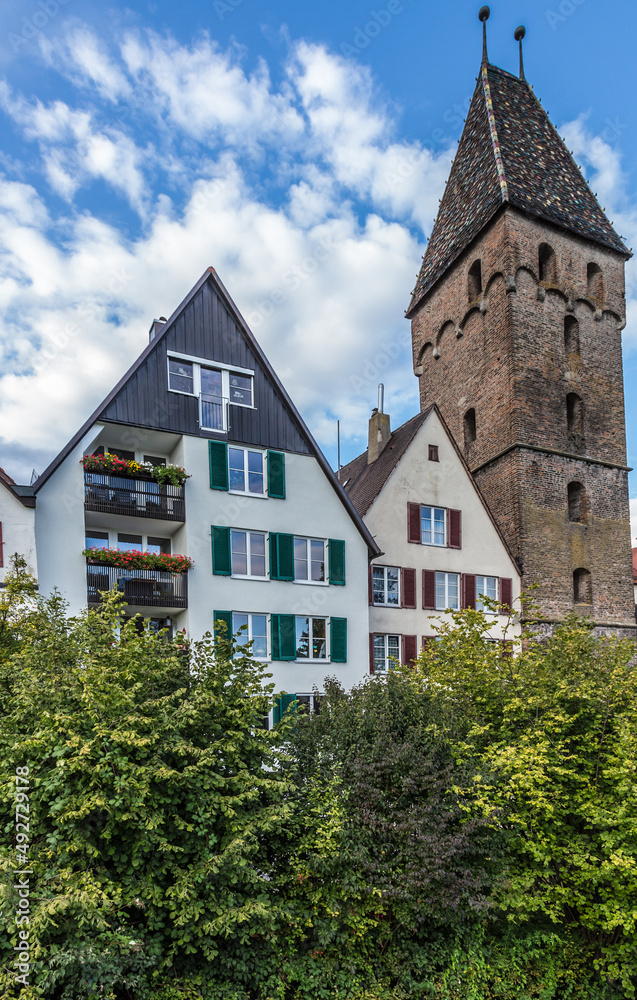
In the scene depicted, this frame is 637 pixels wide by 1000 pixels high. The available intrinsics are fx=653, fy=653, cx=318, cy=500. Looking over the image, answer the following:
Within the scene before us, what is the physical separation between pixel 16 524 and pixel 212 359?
7.78 metres

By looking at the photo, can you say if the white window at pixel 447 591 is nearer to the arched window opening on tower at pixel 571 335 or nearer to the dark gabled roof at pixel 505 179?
the arched window opening on tower at pixel 571 335

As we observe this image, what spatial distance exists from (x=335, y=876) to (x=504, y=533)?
20.0 metres

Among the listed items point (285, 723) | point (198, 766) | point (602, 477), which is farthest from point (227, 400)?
point (602, 477)

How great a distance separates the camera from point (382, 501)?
80.6ft

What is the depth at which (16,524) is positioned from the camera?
661 inches

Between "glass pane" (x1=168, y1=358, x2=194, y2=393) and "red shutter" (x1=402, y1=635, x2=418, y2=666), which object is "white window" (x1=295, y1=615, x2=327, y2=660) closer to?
"red shutter" (x1=402, y1=635, x2=418, y2=666)

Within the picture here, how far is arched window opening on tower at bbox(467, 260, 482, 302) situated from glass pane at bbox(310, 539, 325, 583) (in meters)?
16.5

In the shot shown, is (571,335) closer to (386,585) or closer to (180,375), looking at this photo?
(386,585)

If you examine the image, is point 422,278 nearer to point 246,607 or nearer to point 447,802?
point 246,607

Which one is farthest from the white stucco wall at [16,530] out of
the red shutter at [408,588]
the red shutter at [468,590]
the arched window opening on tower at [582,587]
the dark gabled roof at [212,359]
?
the arched window opening on tower at [582,587]

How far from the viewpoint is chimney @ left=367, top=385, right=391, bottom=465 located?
28.6m

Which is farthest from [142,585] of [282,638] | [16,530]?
[282,638]

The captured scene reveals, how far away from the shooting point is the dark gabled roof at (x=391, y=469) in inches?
995

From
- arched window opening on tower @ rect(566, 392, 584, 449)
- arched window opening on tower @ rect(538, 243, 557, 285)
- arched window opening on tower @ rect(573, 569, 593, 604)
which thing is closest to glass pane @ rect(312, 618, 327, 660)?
arched window opening on tower @ rect(573, 569, 593, 604)
